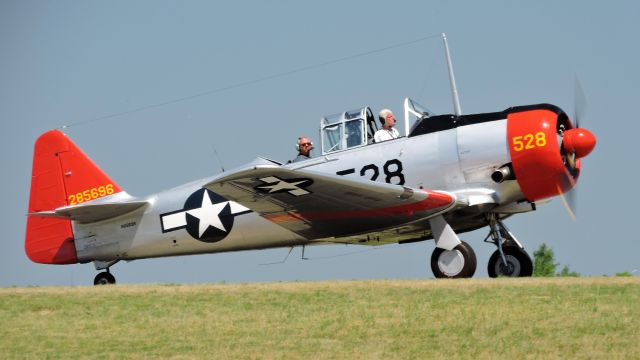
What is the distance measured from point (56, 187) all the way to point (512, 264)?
776cm

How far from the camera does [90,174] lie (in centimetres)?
1711

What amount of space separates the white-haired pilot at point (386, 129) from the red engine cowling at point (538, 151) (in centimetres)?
168

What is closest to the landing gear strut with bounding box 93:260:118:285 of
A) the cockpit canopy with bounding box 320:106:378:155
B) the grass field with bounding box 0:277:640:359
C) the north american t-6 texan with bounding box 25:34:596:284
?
the north american t-6 texan with bounding box 25:34:596:284

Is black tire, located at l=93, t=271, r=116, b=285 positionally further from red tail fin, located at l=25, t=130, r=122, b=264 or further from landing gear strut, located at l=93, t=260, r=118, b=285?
red tail fin, located at l=25, t=130, r=122, b=264

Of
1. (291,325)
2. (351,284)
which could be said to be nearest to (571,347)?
(291,325)

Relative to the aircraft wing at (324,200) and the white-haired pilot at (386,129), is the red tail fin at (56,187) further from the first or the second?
the white-haired pilot at (386,129)

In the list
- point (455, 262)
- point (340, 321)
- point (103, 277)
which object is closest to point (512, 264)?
point (455, 262)

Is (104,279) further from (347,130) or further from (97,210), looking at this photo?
(347,130)

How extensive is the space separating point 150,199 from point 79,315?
5042 millimetres

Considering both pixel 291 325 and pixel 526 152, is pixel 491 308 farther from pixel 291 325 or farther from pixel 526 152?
pixel 526 152

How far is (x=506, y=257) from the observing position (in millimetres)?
13930

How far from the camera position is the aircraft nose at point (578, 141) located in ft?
42.6

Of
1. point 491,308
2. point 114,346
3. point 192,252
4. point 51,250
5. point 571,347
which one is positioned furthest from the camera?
point 51,250

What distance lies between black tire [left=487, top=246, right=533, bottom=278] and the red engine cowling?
1.03 metres
